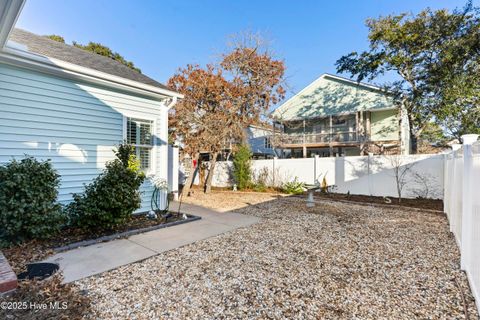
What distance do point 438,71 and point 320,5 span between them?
20.4 feet

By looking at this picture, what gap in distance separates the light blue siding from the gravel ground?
2.93 metres

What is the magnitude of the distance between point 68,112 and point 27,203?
2.05m

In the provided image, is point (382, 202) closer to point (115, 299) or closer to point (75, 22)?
point (115, 299)

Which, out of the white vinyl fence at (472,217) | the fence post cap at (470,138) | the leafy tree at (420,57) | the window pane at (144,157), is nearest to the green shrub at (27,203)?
the window pane at (144,157)

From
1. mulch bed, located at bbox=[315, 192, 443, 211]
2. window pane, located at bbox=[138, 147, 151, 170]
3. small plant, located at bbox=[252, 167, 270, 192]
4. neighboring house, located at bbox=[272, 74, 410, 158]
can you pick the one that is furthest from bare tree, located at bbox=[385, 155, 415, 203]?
window pane, located at bbox=[138, 147, 151, 170]

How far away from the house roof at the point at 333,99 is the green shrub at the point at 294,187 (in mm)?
6603

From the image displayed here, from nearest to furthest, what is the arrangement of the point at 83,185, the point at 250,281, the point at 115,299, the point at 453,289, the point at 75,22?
the point at 115,299, the point at 453,289, the point at 250,281, the point at 83,185, the point at 75,22

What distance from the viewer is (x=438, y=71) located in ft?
35.0

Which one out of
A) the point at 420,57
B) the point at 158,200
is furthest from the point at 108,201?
the point at 420,57

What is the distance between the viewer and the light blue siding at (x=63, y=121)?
4176 mm

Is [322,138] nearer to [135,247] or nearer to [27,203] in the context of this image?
[135,247]

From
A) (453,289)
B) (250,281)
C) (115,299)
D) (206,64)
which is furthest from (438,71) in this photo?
(115,299)

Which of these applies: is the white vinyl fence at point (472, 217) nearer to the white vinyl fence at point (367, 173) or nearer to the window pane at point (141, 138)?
the white vinyl fence at point (367, 173)

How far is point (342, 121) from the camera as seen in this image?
62.1ft
